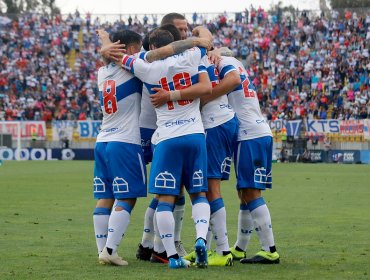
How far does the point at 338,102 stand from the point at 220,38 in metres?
11.3

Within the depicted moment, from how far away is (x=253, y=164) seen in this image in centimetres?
962

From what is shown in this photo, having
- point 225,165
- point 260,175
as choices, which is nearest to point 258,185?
point 260,175

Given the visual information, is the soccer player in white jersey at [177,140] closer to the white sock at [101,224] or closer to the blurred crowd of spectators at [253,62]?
the white sock at [101,224]

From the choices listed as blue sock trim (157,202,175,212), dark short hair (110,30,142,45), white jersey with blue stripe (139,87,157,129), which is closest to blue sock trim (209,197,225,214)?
blue sock trim (157,202,175,212)

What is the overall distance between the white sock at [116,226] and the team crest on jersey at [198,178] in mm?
808

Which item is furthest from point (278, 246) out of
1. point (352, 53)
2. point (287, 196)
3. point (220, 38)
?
point (220, 38)

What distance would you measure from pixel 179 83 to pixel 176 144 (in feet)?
2.02

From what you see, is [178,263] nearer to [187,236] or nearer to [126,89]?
[126,89]

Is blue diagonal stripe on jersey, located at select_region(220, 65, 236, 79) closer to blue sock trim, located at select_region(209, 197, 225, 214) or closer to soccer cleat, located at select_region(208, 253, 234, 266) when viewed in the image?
blue sock trim, located at select_region(209, 197, 225, 214)

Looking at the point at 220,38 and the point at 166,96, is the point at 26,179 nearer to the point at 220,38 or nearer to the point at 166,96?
the point at 166,96

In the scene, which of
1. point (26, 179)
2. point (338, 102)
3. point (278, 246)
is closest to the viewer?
point (278, 246)

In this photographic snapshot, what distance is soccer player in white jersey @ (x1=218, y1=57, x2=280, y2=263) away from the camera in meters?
9.52

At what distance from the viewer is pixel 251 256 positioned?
10164mm

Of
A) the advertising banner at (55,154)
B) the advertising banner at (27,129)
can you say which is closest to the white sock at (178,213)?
the advertising banner at (55,154)
